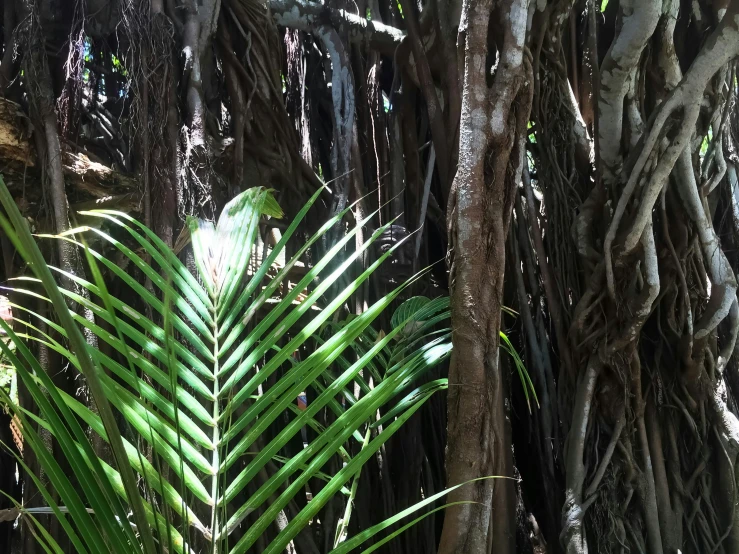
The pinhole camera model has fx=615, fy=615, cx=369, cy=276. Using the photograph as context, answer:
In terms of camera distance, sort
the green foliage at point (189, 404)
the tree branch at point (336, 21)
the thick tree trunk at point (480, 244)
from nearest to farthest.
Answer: the green foliage at point (189, 404)
the thick tree trunk at point (480, 244)
the tree branch at point (336, 21)

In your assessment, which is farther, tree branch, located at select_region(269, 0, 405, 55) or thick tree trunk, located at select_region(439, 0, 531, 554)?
tree branch, located at select_region(269, 0, 405, 55)

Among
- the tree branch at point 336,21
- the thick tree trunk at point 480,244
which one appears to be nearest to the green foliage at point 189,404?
the thick tree trunk at point 480,244

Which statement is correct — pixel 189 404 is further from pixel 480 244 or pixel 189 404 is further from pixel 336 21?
pixel 336 21

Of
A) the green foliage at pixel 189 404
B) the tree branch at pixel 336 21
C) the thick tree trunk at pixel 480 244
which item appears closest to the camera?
the green foliage at pixel 189 404

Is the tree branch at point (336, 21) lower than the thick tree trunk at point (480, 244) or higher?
higher

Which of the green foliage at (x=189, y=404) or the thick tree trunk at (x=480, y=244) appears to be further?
the thick tree trunk at (x=480, y=244)

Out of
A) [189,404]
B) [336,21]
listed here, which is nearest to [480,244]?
[189,404]

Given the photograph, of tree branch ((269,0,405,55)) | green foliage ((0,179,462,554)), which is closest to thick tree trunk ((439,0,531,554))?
green foliage ((0,179,462,554))

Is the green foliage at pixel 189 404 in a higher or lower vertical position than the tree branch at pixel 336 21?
lower

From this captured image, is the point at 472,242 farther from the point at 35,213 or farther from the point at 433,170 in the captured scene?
the point at 35,213

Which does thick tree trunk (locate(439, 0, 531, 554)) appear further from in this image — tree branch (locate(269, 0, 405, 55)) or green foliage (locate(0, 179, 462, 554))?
tree branch (locate(269, 0, 405, 55))

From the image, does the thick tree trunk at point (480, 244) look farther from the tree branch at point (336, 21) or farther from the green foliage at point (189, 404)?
the tree branch at point (336, 21)

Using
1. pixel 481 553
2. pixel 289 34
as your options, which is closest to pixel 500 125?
pixel 481 553

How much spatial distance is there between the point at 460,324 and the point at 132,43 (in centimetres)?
115
